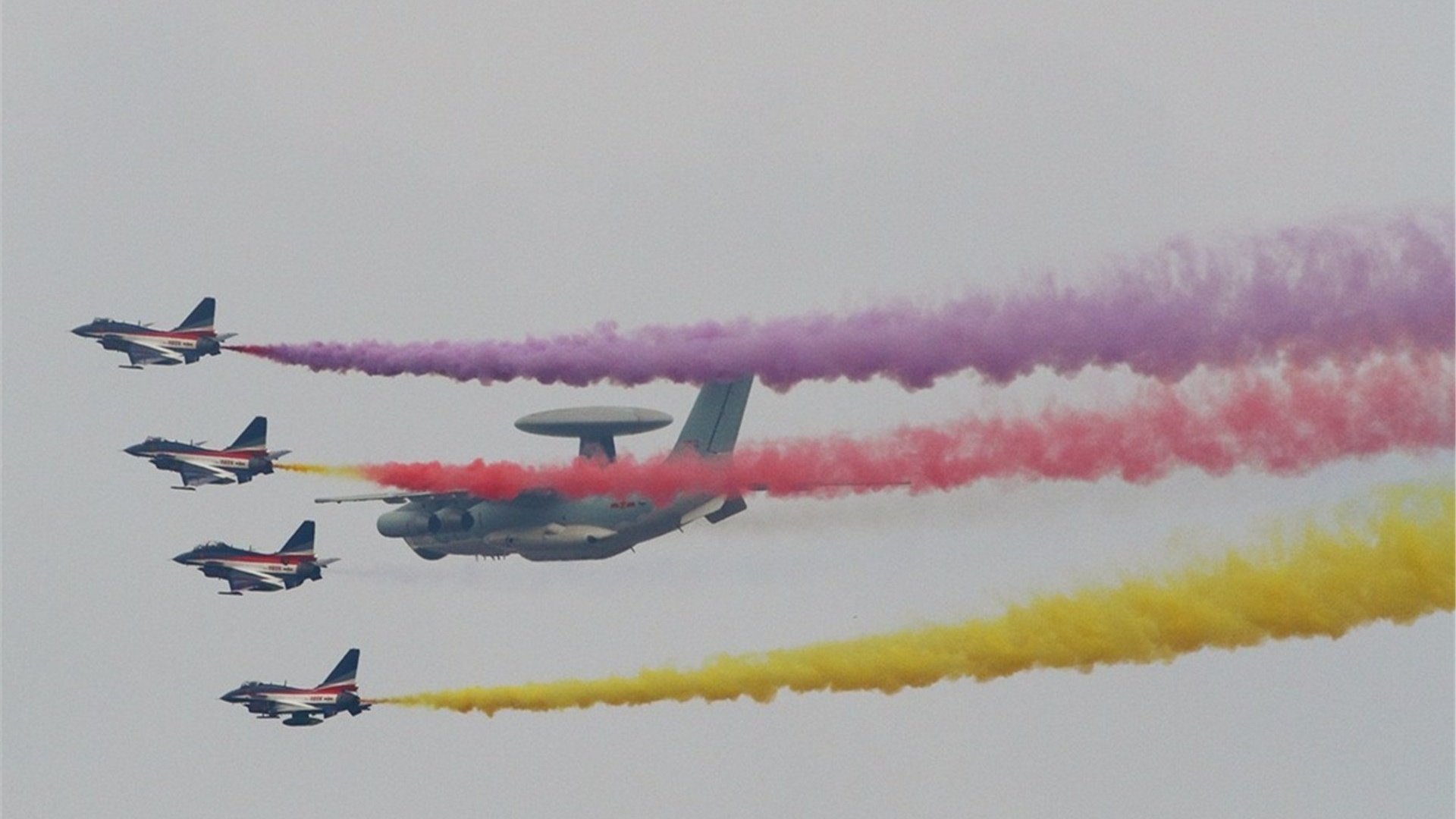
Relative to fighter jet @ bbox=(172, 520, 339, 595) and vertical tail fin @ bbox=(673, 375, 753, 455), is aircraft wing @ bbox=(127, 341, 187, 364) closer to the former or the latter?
fighter jet @ bbox=(172, 520, 339, 595)

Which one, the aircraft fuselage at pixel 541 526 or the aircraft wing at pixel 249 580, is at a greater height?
the aircraft fuselage at pixel 541 526

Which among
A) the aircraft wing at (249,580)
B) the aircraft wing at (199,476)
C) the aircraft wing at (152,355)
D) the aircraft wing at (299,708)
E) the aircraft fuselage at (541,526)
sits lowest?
the aircraft wing at (299,708)

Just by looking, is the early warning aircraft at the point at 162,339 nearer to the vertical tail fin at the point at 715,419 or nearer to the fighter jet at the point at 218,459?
the fighter jet at the point at 218,459

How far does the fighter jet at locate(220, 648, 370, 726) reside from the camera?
6216 centimetres

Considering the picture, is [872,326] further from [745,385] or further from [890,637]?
[745,385]

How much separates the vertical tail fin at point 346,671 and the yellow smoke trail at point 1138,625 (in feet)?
12.8

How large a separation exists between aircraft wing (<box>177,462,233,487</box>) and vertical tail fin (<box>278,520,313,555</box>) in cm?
188

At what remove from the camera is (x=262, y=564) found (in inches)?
2469

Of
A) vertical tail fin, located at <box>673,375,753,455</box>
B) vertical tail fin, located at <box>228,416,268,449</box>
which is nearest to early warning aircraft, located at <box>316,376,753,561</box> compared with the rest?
vertical tail fin, located at <box>673,375,753,455</box>

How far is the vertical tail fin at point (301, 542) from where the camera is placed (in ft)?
206

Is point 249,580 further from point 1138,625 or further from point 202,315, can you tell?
point 1138,625

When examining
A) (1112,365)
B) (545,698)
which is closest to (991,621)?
(1112,365)

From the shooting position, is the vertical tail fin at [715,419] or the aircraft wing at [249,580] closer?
the aircraft wing at [249,580]

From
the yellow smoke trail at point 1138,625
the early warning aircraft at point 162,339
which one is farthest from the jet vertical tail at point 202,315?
the yellow smoke trail at point 1138,625
